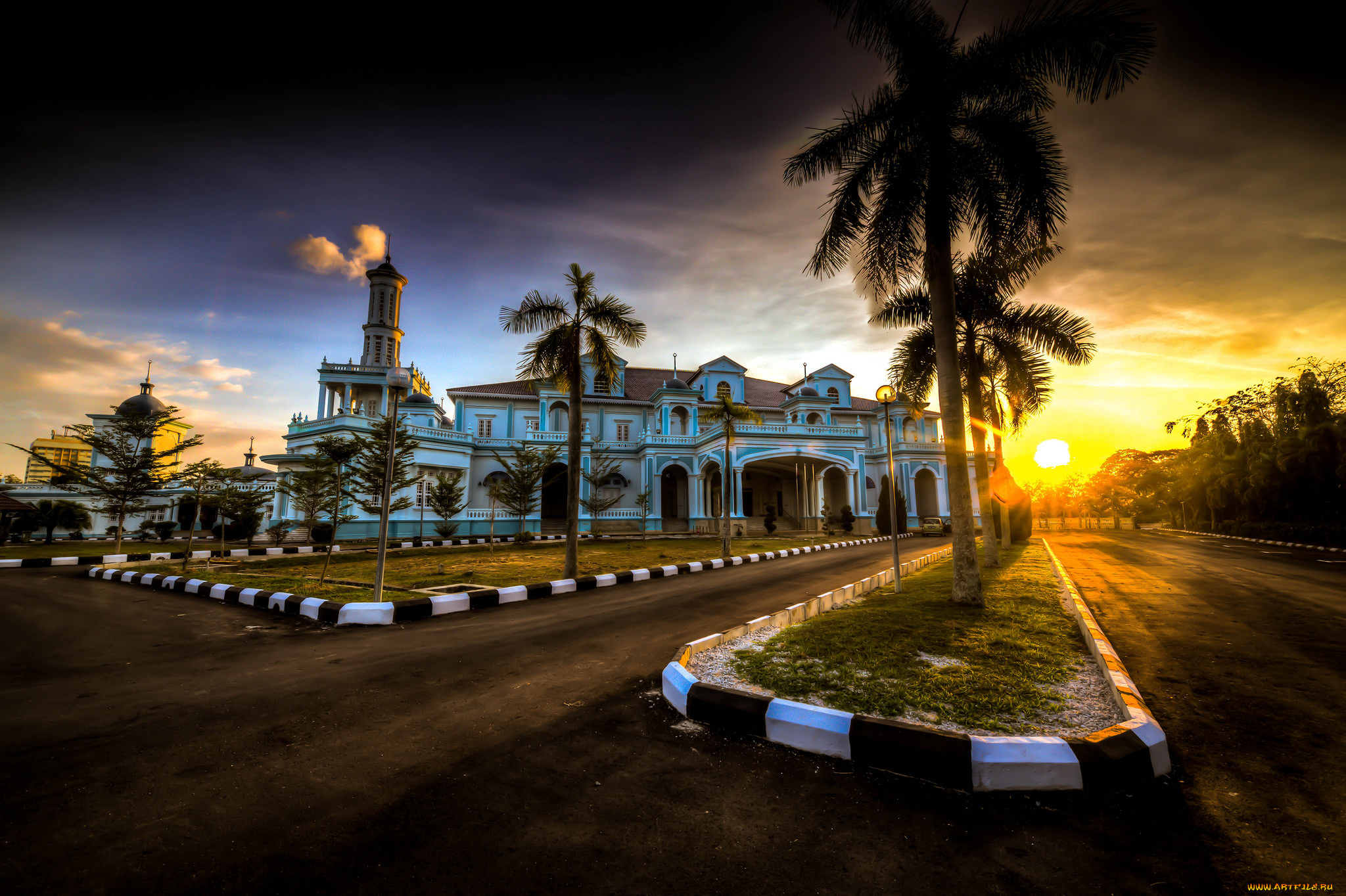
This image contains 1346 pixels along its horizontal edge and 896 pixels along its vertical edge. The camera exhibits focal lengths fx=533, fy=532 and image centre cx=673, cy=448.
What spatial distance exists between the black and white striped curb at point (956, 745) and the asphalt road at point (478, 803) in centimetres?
10

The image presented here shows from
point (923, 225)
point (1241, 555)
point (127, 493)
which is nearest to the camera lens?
point (923, 225)

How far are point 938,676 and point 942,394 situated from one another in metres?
4.96

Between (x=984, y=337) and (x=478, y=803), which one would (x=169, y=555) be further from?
(x=984, y=337)

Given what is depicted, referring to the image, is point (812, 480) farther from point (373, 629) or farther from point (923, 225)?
point (373, 629)

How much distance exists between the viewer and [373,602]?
298 inches

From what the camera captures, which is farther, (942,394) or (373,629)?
(942,394)

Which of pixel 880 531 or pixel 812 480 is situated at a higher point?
pixel 812 480

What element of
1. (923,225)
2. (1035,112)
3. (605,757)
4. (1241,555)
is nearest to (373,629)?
(605,757)

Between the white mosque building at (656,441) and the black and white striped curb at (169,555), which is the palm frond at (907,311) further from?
the black and white striped curb at (169,555)

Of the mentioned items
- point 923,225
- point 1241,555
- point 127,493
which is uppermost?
point 923,225

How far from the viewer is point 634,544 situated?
21.8 meters

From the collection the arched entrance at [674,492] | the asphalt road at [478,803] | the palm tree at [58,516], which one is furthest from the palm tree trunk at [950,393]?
the palm tree at [58,516]

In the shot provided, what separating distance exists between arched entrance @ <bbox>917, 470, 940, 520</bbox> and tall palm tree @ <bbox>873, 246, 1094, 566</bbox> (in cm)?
2536

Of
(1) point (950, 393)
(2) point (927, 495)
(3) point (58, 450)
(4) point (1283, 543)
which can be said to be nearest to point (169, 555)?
(1) point (950, 393)
